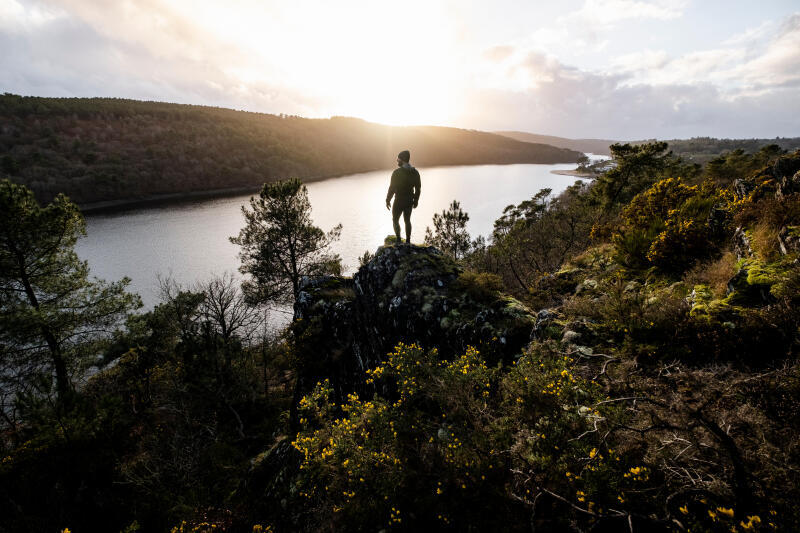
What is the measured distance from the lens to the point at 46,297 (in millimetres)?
15234

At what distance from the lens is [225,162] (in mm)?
105688

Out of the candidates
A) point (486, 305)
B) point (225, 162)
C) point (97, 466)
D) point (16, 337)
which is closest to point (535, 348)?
point (486, 305)

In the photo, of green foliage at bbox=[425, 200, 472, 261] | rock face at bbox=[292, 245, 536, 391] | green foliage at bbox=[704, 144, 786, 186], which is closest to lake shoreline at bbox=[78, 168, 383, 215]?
green foliage at bbox=[425, 200, 472, 261]

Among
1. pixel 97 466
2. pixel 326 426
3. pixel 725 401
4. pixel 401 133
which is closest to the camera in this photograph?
pixel 725 401

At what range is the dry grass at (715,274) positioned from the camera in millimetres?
4916

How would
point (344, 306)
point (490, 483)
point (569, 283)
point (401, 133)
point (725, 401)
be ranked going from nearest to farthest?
point (725, 401) < point (490, 483) < point (569, 283) < point (344, 306) < point (401, 133)

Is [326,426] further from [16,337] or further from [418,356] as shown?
[16,337]

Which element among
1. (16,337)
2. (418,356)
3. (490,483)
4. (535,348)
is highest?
(535,348)

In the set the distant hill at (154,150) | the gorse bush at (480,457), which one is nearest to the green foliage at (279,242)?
the gorse bush at (480,457)

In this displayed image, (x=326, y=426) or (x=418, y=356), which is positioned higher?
(x=418, y=356)

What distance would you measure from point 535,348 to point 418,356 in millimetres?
2306

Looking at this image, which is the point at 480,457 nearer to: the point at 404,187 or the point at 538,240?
the point at 404,187

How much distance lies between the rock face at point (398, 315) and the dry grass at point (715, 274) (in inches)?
113

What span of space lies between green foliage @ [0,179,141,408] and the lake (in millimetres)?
17770
